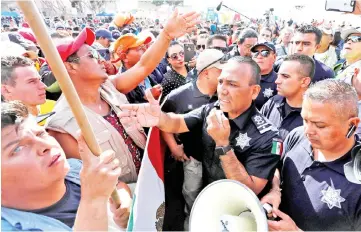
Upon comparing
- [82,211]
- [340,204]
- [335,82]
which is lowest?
[340,204]

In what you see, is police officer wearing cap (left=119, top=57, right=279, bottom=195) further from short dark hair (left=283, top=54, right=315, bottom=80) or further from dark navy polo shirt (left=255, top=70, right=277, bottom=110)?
dark navy polo shirt (left=255, top=70, right=277, bottom=110)

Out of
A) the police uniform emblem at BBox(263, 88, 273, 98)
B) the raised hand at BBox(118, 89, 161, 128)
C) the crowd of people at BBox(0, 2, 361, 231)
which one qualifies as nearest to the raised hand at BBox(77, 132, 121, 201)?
Answer: the crowd of people at BBox(0, 2, 361, 231)

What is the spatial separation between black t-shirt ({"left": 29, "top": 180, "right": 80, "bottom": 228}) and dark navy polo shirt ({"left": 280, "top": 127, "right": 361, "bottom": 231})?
1204mm

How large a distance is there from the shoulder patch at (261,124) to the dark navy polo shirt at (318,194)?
0.22 meters

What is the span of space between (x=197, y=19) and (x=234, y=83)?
763 millimetres

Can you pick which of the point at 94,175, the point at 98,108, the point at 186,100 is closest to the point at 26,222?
the point at 94,175

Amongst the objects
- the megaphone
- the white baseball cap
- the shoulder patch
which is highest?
the white baseball cap

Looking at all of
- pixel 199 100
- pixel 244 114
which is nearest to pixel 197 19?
pixel 199 100

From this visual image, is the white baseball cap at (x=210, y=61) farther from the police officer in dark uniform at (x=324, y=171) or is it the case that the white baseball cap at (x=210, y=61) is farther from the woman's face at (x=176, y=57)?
the police officer in dark uniform at (x=324, y=171)

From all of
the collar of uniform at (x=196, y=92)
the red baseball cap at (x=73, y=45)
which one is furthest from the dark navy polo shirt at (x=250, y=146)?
the red baseball cap at (x=73, y=45)

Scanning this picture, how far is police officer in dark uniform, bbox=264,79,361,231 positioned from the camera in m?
1.56

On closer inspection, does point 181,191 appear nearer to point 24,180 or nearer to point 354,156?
point 354,156

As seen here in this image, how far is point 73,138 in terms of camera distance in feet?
6.38

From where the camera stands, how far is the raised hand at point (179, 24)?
2.48 metres
